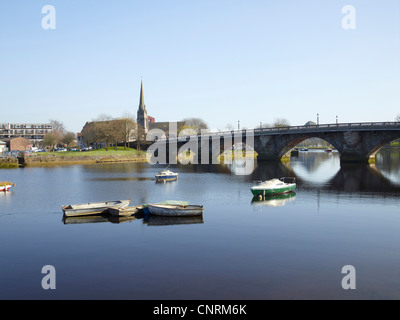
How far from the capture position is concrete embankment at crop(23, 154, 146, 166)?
112 meters

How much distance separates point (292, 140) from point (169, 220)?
84.2 meters

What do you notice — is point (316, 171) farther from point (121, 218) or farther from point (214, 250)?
point (214, 250)

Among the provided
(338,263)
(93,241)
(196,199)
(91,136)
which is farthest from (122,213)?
(91,136)

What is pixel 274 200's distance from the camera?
155 ft

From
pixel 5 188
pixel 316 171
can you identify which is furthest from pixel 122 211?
pixel 316 171

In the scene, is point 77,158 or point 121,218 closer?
point 121,218

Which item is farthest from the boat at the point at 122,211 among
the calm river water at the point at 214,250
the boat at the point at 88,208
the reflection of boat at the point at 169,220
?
the reflection of boat at the point at 169,220

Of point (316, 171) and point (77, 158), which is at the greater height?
point (77, 158)

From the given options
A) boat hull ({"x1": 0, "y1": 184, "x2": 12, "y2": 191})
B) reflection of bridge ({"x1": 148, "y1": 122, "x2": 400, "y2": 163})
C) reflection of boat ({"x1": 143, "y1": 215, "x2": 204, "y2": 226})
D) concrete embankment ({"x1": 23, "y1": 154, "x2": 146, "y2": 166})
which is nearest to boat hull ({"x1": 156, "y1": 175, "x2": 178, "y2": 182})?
boat hull ({"x1": 0, "y1": 184, "x2": 12, "y2": 191})

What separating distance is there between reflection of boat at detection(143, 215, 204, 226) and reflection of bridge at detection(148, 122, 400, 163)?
2833 inches

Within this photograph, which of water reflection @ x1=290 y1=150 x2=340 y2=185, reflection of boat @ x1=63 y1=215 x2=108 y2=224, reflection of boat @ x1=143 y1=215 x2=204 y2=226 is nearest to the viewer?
reflection of boat @ x1=143 y1=215 x2=204 y2=226

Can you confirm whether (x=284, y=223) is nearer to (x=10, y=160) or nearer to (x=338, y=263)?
(x=338, y=263)

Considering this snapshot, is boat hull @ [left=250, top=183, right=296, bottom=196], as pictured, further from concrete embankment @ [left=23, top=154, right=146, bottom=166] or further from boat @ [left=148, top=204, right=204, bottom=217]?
concrete embankment @ [left=23, top=154, right=146, bottom=166]

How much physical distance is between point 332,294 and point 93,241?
18326 mm
